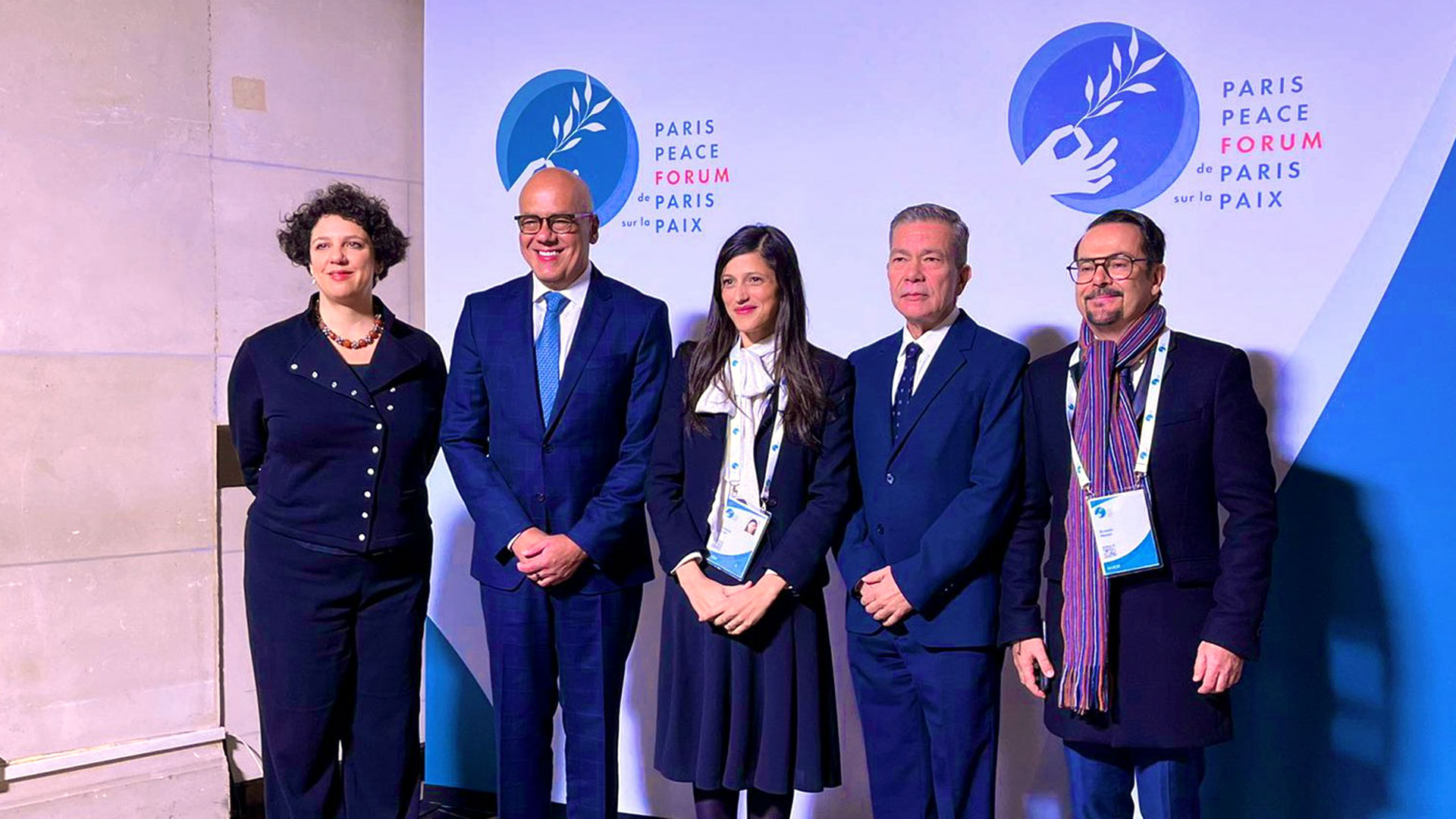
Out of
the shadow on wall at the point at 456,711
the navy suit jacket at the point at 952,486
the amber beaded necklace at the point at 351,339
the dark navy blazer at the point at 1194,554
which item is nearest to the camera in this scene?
the dark navy blazer at the point at 1194,554

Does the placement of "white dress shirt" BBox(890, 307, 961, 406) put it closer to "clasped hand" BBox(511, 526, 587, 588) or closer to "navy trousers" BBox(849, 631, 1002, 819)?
"navy trousers" BBox(849, 631, 1002, 819)

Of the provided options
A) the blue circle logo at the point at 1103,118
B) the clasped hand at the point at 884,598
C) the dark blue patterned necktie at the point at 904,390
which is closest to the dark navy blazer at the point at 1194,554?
the clasped hand at the point at 884,598

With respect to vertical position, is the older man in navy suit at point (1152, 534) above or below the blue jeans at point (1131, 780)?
above

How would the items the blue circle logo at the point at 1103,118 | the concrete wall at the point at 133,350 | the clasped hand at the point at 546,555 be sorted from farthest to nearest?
the concrete wall at the point at 133,350
the blue circle logo at the point at 1103,118
the clasped hand at the point at 546,555

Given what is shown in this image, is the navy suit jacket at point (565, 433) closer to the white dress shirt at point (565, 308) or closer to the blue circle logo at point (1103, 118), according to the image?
the white dress shirt at point (565, 308)

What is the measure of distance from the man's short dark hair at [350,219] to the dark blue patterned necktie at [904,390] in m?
1.28

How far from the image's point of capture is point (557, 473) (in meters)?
2.75

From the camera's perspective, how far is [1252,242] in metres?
2.84

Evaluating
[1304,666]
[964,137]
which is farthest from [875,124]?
[1304,666]

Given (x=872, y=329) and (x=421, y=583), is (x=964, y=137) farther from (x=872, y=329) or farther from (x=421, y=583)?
(x=421, y=583)

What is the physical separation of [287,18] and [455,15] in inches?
24.1

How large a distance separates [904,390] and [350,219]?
1363 mm

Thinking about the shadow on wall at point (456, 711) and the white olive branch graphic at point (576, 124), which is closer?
the white olive branch graphic at point (576, 124)

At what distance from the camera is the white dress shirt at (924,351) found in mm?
2547
